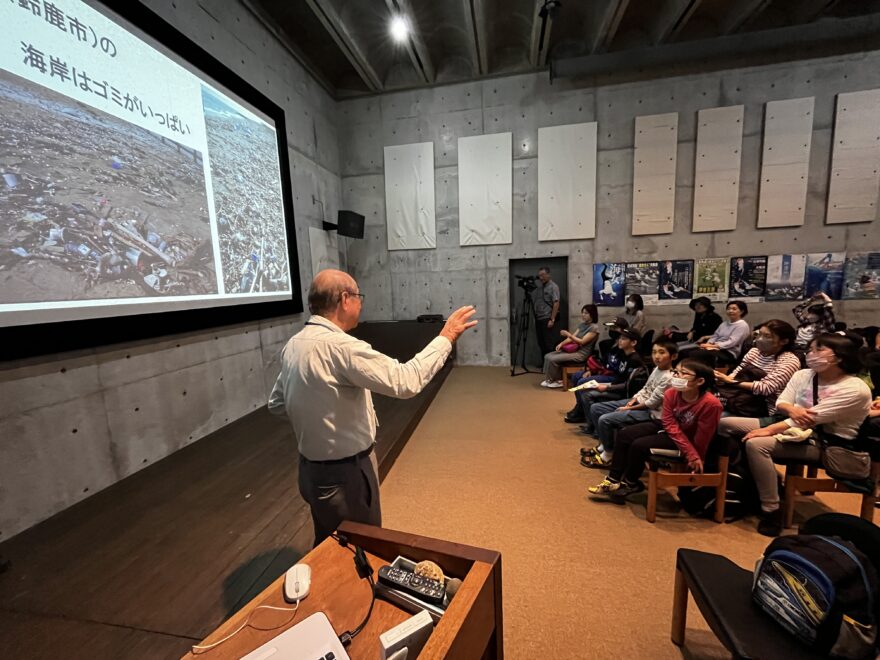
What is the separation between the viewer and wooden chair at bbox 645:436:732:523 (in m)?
2.19

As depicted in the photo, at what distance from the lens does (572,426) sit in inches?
149

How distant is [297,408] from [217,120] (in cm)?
345

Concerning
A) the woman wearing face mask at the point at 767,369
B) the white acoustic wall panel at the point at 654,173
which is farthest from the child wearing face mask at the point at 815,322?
the white acoustic wall panel at the point at 654,173

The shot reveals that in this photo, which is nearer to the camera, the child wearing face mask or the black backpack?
the black backpack

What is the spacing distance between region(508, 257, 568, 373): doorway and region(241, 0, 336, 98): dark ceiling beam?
4147 mm

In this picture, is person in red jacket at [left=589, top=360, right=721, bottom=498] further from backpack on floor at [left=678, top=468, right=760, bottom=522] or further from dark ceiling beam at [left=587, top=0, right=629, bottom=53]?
dark ceiling beam at [left=587, top=0, right=629, bottom=53]

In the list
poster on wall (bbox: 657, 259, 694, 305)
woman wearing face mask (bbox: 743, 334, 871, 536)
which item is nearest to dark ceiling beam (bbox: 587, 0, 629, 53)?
poster on wall (bbox: 657, 259, 694, 305)

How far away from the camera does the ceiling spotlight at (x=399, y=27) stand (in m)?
4.46

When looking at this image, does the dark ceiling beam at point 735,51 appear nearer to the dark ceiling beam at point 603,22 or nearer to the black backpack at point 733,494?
the dark ceiling beam at point 603,22

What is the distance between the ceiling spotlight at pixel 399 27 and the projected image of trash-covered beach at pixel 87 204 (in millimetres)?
3078

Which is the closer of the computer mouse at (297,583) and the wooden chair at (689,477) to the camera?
the computer mouse at (297,583)

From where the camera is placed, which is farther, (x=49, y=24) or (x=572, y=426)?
(x=572, y=426)

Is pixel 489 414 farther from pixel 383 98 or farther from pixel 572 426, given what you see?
pixel 383 98

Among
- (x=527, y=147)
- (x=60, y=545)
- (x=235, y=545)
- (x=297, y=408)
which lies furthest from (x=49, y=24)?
(x=527, y=147)
